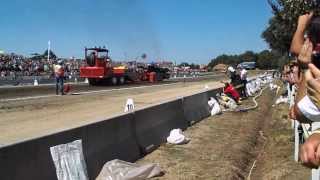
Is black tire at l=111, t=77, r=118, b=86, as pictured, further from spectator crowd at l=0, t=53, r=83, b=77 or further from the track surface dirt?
the track surface dirt

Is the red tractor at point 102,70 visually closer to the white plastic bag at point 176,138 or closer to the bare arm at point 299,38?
the white plastic bag at point 176,138

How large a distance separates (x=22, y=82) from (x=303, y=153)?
4635cm

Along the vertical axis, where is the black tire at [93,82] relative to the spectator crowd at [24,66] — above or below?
below

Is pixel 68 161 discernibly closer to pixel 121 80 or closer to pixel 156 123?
pixel 156 123

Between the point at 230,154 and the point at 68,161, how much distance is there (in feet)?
19.4

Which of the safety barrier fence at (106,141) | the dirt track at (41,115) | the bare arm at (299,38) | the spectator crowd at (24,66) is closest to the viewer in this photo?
the bare arm at (299,38)

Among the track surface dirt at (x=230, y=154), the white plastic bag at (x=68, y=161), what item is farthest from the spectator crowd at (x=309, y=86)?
the track surface dirt at (x=230, y=154)

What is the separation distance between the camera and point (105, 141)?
31.5 ft

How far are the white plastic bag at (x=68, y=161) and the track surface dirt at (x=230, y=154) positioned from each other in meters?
2.33

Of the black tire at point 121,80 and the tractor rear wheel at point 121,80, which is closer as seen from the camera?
the black tire at point 121,80

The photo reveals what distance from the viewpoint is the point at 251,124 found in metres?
19.2

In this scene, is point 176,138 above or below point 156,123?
below

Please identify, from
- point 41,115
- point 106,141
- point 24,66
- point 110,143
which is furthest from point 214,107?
point 24,66

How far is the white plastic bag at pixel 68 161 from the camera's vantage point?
277 inches
